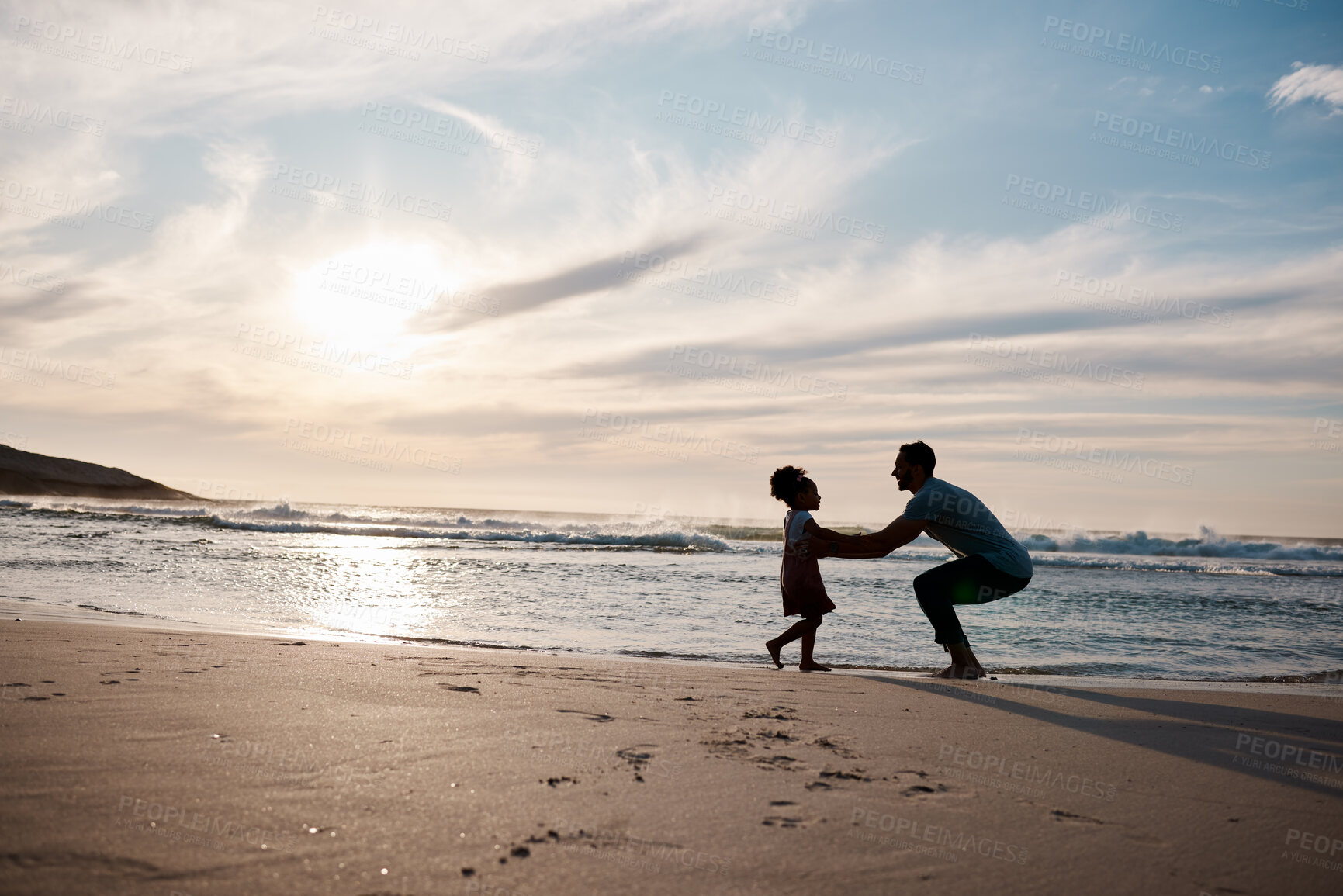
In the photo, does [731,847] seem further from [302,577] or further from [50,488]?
[50,488]

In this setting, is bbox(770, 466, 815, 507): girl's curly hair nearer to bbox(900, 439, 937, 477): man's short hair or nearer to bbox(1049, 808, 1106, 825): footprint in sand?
bbox(900, 439, 937, 477): man's short hair

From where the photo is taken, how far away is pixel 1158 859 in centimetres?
236

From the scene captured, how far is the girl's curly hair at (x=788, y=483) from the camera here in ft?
22.4

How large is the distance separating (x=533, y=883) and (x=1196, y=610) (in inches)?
476

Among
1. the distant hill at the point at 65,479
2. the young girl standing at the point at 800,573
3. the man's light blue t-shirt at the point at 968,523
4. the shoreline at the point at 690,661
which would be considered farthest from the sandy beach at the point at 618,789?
the distant hill at the point at 65,479

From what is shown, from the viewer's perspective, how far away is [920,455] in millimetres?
6301

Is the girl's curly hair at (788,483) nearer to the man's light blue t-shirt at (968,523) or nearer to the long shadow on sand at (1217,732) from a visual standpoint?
the man's light blue t-shirt at (968,523)

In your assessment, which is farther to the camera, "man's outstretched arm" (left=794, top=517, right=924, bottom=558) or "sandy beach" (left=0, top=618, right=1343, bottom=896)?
"man's outstretched arm" (left=794, top=517, right=924, bottom=558)

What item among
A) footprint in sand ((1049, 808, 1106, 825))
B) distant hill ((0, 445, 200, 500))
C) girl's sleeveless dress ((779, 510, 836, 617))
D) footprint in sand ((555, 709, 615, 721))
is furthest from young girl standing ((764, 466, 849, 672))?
distant hill ((0, 445, 200, 500))

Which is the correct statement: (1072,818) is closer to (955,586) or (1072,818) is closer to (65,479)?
(955,586)

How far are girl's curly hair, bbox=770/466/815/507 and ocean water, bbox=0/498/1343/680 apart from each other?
1.47 m

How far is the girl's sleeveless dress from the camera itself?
6.72 metres

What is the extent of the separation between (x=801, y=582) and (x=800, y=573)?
79mm

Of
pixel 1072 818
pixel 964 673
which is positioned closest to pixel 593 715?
pixel 1072 818
